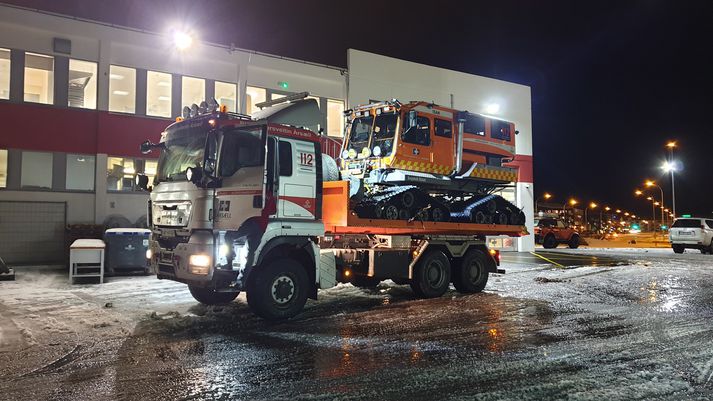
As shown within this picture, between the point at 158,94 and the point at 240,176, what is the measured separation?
12698 mm

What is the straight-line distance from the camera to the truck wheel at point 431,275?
34.9ft

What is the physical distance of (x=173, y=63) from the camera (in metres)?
18.8

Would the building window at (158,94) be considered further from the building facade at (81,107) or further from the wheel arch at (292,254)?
the wheel arch at (292,254)

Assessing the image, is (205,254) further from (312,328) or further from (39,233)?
(39,233)

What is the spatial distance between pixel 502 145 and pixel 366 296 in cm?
539

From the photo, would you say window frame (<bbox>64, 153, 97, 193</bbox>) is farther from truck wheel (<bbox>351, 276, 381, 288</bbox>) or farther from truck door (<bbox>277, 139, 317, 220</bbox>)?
truck door (<bbox>277, 139, 317, 220</bbox>)

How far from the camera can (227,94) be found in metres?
20.2

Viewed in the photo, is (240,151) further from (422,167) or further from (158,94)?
(158,94)

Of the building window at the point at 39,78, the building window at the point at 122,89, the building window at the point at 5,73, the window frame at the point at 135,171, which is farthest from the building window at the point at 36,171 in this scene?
the building window at the point at 122,89

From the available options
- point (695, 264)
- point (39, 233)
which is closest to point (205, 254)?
point (39, 233)

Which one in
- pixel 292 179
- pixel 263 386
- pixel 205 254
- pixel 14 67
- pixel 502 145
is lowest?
pixel 263 386

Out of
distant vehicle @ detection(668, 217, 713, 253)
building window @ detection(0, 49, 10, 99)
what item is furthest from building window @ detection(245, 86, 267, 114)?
distant vehicle @ detection(668, 217, 713, 253)

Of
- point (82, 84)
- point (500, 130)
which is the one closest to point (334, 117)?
point (82, 84)

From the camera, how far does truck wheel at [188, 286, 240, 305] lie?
9.51 metres
